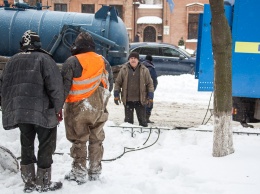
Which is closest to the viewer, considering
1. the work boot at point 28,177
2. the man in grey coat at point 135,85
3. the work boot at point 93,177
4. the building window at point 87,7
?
the work boot at point 28,177

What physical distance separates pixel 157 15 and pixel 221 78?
93.9 ft

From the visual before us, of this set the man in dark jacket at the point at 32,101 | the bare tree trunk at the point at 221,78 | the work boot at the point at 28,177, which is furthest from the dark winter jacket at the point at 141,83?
the work boot at the point at 28,177

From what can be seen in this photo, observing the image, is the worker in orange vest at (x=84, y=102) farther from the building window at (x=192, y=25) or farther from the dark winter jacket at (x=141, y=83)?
the building window at (x=192, y=25)

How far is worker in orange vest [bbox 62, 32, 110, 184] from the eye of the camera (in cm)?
466

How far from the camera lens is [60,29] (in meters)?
11.1

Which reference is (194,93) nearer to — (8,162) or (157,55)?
(157,55)

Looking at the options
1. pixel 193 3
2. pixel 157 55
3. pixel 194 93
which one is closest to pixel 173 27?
pixel 193 3

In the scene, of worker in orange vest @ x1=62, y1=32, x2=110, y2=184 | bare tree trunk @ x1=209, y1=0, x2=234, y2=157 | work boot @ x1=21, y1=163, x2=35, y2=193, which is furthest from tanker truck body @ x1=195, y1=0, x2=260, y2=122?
work boot @ x1=21, y1=163, x2=35, y2=193

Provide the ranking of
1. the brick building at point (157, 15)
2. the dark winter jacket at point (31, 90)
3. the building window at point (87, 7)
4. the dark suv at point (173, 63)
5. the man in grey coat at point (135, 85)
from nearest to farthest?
the dark winter jacket at point (31, 90)
the man in grey coat at point (135, 85)
the dark suv at point (173, 63)
the brick building at point (157, 15)
the building window at point (87, 7)

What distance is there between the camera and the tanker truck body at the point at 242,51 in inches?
254

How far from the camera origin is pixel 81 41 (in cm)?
475

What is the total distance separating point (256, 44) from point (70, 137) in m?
3.39

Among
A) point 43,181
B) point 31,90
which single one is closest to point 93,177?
point 43,181

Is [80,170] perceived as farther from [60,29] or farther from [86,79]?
[60,29]
